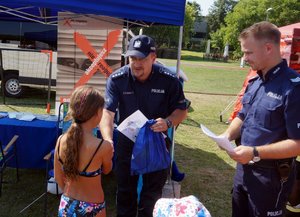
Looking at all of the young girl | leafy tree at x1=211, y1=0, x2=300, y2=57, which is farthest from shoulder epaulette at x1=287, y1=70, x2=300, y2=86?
leafy tree at x1=211, y1=0, x2=300, y2=57

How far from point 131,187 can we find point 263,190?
117 cm

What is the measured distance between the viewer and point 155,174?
2.89 meters

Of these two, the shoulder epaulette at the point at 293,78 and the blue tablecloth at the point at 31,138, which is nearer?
the shoulder epaulette at the point at 293,78

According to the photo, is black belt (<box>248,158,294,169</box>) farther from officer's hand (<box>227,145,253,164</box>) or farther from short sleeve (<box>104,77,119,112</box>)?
short sleeve (<box>104,77,119,112</box>)

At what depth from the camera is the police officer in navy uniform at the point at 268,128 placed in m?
2.07

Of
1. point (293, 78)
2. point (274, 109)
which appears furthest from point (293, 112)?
point (293, 78)

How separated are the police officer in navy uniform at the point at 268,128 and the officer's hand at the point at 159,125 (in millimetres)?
620

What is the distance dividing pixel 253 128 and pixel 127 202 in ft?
4.40

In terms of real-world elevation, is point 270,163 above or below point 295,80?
below

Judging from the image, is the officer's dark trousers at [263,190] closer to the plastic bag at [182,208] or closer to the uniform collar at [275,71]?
the uniform collar at [275,71]

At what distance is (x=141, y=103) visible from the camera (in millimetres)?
2809

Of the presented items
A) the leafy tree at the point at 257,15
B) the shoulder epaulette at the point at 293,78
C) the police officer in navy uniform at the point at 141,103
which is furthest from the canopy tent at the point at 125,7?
the leafy tree at the point at 257,15

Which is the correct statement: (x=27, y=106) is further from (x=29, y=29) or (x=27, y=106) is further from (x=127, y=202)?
(x=127, y=202)

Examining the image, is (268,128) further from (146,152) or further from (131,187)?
(131,187)
